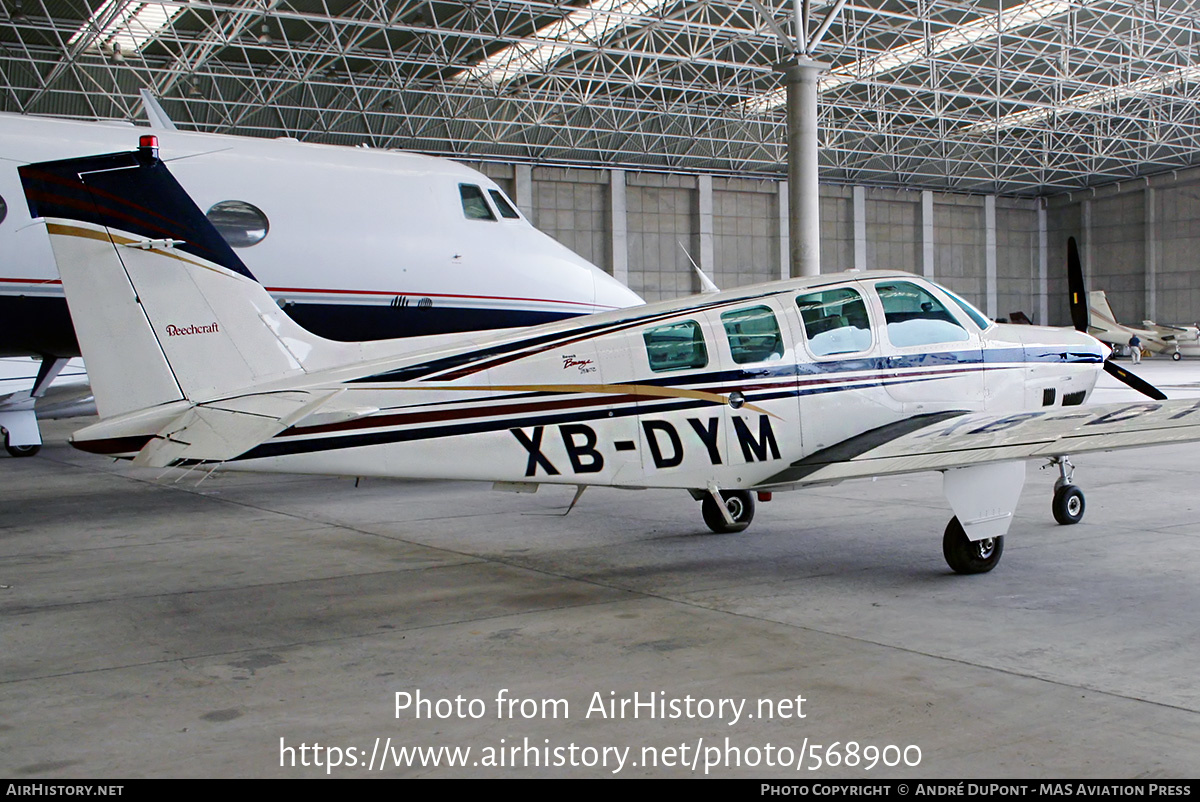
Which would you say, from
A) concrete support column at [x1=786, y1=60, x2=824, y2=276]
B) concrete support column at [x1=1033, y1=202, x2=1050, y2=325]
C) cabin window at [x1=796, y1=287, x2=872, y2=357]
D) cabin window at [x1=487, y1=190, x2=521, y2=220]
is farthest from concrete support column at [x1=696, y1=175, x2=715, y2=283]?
cabin window at [x1=796, y1=287, x2=872, y2=357]

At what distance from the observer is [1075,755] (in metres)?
4.28

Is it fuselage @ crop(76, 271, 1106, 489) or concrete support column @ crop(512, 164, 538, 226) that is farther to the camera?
concrete support column @ crop(512, 164, 538, 226)

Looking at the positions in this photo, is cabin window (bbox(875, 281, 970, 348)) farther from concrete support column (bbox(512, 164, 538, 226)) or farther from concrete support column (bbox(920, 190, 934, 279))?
concrete support column (bbox(920, 190, 934, 279))

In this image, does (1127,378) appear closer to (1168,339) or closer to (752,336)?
(752,336)

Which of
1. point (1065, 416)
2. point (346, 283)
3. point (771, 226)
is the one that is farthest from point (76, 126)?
point (771, 226)

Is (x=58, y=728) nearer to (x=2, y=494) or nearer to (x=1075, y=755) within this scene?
(x=1075, y=755)

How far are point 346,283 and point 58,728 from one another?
8.76 meters

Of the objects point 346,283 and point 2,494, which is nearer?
point 346,283

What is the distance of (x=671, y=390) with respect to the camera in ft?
25.7

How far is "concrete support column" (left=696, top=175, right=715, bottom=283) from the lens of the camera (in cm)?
4979

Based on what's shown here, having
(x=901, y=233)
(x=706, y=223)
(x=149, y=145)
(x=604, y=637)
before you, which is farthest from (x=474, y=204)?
(x=901, y=233)

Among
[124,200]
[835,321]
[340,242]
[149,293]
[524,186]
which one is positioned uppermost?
[524,186]

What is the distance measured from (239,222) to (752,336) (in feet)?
23.2

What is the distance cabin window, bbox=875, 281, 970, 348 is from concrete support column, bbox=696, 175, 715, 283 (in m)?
41.3
